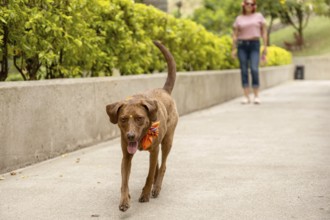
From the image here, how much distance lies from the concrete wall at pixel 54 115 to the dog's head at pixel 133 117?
1.83 m

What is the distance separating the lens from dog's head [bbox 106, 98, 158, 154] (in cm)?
437

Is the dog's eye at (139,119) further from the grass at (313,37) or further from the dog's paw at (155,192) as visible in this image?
the grass at (313,37)

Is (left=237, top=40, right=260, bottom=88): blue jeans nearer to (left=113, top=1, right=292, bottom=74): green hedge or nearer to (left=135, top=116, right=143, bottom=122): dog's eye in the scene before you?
(left=113, top=1, right=292, bottom=74): green hedge

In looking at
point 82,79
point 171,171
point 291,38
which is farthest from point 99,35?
point 291,38

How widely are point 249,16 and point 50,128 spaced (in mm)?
7796

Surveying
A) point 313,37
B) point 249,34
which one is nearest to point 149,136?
point 249,34

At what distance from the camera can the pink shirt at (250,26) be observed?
44.7 ft

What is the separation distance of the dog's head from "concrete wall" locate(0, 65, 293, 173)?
1.83m

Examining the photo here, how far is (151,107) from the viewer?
176 inches

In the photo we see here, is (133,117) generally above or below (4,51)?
below

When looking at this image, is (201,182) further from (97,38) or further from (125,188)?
(97,38)

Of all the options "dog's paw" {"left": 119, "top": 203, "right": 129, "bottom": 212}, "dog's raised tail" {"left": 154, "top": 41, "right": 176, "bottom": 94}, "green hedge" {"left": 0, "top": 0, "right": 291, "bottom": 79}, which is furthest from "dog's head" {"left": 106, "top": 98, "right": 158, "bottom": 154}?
"green hedge" {"left": 0, "top": 0, "right": 291, "bottom": 79}

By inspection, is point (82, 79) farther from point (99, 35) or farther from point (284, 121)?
point (284, 121)

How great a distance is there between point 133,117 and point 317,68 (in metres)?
36.0
